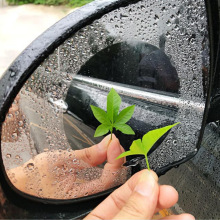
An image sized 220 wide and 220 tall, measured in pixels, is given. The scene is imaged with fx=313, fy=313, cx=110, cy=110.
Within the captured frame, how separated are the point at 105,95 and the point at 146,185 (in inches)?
16.5

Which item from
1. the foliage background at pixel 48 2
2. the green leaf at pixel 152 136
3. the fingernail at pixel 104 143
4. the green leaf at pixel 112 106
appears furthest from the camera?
the foliage background at pixel 48 2

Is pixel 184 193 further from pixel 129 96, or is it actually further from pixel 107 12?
pixel 107 12

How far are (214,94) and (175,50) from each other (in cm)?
31

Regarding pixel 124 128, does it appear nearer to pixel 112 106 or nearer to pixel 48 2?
pixel 112 106

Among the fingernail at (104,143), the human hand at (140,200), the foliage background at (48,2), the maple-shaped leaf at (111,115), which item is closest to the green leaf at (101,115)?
the maple-shaped leaf at (111,115)

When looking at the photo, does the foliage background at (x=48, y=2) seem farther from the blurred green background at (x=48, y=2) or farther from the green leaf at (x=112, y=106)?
the green leaf at (x=112, y=106)

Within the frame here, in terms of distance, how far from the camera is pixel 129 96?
1.33m

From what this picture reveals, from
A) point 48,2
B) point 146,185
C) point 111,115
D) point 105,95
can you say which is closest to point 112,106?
point 111,115

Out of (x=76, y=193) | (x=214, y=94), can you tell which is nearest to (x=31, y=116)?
(x=76, y=193)

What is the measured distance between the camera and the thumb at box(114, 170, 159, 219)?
0.93 meters

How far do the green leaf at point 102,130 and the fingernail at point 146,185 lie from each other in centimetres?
23

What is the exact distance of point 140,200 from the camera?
942 mm

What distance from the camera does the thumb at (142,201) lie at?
935 millimetres

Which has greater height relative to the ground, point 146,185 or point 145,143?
point 145,143
